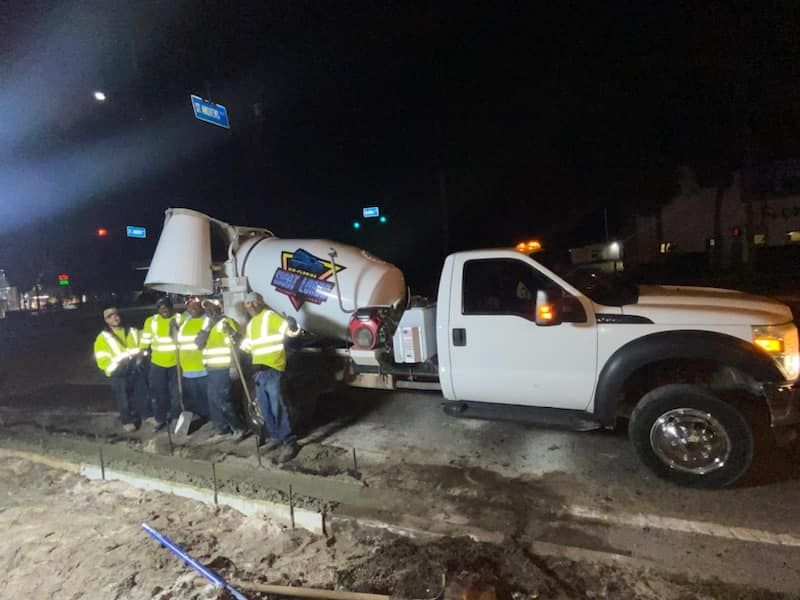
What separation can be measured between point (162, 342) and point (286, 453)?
2.31 m

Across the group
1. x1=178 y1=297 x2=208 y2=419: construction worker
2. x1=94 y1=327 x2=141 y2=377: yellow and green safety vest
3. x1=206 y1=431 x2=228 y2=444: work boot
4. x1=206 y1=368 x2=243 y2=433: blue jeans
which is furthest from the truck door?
x1=94 y1=327 x2=141 y2=377: yellow and green safety vest

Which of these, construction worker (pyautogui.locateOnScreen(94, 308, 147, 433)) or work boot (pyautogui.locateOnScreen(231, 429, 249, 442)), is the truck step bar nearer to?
work boot (pyautogui.locateOnScreen(231, 429, 249, 442))

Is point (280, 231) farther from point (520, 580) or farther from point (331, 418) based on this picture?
point (520, 580)

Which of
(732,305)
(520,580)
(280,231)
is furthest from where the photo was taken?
(280,231)

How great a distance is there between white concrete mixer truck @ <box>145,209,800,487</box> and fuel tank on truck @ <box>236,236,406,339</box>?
36 cm

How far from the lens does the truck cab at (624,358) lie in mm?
4160

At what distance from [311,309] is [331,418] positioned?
56.6 inches

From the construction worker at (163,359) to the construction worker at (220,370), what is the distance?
54cm

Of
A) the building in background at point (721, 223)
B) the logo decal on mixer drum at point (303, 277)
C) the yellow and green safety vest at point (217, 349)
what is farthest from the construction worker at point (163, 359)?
the building in background at point (721, 223)

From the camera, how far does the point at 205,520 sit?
4.35 m

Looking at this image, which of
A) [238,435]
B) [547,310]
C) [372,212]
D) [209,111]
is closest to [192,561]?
[238,435]

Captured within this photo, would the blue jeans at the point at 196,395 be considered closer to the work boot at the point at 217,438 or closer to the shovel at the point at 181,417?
the shovel at the point at 181,417

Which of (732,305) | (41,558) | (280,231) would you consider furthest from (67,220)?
(732,305)

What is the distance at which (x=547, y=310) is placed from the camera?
447 centimetres
